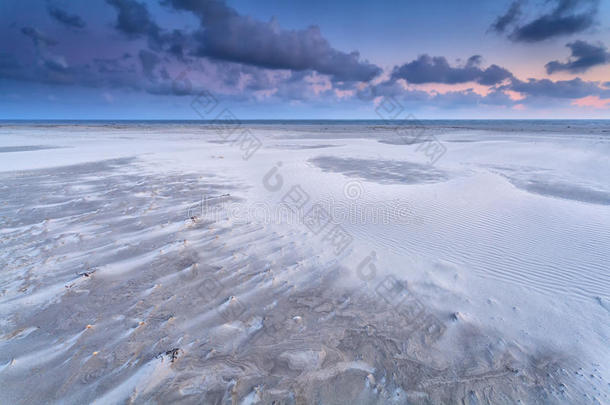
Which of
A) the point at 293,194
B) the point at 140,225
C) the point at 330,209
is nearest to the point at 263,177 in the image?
the point at 293,194

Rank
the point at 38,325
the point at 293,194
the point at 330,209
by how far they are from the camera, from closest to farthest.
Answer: the point at 38,325 → the point at 330,209 → the point at 293,194

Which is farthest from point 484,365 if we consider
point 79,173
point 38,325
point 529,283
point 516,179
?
point 79,173

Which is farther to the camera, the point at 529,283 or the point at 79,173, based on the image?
the point at 79,173

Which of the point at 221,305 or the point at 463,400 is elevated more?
the point at 221,305

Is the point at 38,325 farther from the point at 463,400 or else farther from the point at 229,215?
the point at 463,400

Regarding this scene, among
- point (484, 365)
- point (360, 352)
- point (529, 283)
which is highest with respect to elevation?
point (360, 352)

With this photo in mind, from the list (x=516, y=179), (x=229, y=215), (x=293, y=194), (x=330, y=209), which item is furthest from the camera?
(x=516, y=179)
